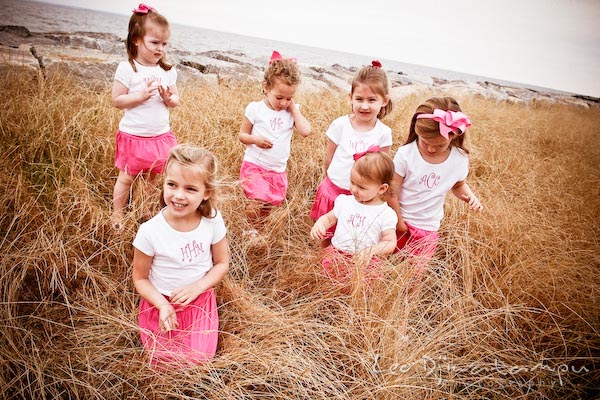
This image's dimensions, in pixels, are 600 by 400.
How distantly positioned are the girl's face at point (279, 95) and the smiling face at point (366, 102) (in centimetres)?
44

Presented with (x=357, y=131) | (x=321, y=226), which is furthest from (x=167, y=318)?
(x=357, y=131)

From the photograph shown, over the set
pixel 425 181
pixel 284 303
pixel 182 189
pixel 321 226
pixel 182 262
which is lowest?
pixel 284 303

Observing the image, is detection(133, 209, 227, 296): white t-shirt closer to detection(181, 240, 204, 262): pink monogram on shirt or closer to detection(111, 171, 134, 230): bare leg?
detection(181, 240, 204, 262): pink monogram on shirt

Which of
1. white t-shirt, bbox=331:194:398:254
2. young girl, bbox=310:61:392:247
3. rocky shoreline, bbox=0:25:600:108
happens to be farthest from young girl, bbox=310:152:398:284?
rocky shoreline, bbox=0:25:600:108

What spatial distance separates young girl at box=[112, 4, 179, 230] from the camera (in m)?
2.25

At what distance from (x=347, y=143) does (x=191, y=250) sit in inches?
50.4

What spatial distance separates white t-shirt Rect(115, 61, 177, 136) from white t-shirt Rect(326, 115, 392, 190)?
1.16 meters

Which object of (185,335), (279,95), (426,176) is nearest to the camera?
(185,335)

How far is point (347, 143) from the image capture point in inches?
95.1

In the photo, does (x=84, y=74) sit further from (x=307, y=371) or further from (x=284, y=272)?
(x=307, y=371)

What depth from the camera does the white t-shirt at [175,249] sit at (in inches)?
61.1

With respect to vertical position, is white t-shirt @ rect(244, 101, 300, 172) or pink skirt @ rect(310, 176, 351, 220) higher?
white t-shirt @ rect(244, 101, 300, 172)

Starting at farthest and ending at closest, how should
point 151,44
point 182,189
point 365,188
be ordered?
1. point 151,44
2. point 365,188
3. point 182,189

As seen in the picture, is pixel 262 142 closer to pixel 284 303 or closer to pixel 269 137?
pixel 269 137
